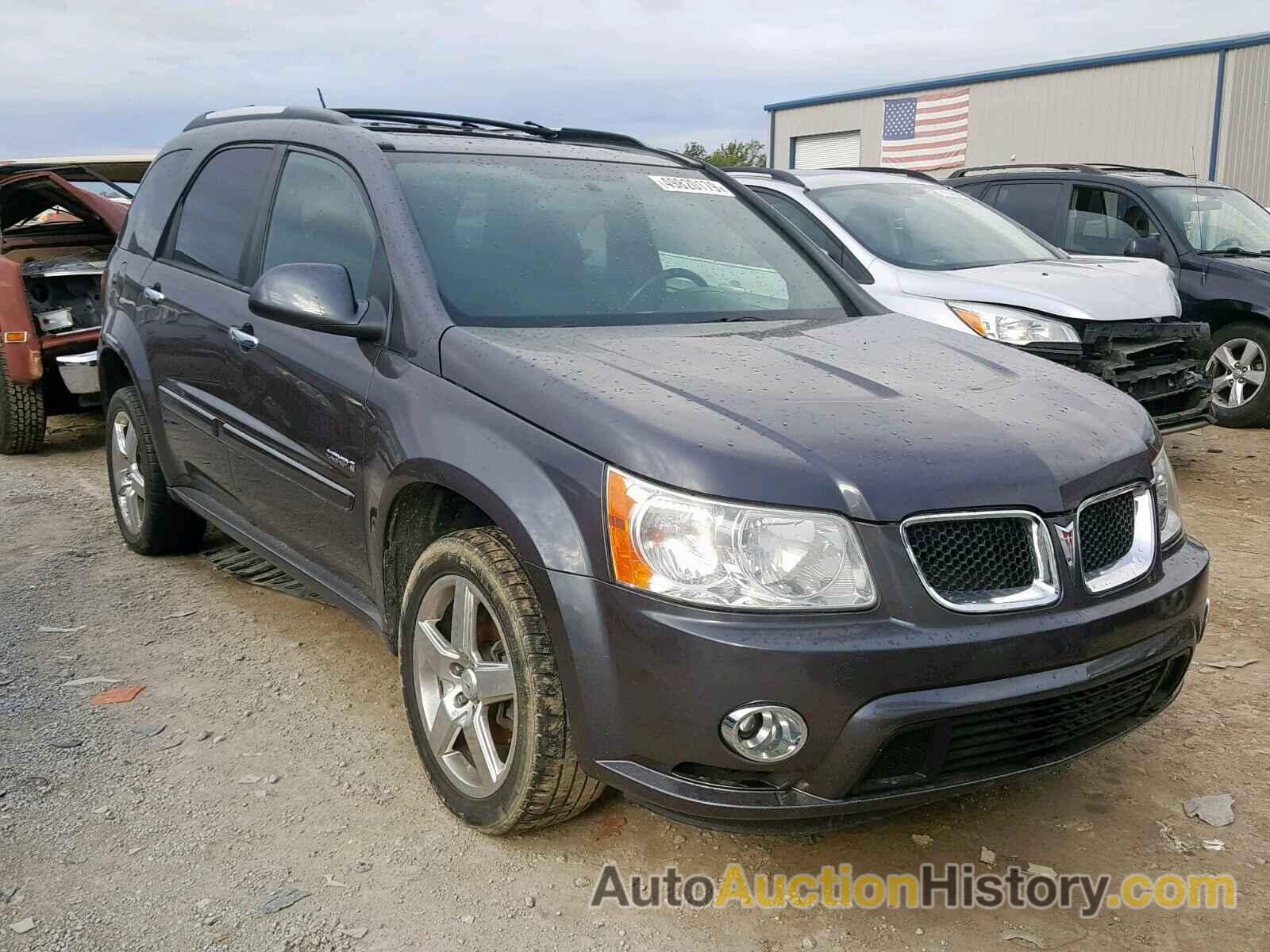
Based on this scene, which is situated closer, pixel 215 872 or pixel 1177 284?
pixel 215 872

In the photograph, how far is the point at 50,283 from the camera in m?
7.57

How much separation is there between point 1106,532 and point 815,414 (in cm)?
72

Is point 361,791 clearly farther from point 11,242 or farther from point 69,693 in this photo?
point 11,242

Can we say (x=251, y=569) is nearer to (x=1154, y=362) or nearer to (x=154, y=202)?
(x=154, y=202)

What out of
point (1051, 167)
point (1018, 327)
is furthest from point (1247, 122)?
point (1018, 327)

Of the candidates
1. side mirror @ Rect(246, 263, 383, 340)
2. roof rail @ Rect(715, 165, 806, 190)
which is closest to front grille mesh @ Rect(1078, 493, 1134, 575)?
side mirror @ Rect(246, 263, 383, 340)

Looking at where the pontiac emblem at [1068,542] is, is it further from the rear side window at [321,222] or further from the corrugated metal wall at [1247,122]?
the corrugated metal wall at [1247,122]

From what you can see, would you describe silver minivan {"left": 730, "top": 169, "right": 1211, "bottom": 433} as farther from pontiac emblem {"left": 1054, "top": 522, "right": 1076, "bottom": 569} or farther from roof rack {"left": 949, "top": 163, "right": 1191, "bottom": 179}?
pontiac emblem {"left": 1054, "top": 522, "right": 1076, "bottom": 569}

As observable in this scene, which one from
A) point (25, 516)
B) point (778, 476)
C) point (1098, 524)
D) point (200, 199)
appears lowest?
point (25, 516)

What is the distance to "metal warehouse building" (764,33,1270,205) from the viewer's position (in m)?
21.0

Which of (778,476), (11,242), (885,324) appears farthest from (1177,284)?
(11,242)

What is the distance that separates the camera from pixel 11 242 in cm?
758

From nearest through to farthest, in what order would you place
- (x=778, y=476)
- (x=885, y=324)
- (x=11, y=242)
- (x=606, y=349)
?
1. (x=778, y=476)
2. (x=606, y=349)
3. (x=885, y=324)
4. (x=11, y=242)

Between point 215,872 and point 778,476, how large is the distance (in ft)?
5.38
